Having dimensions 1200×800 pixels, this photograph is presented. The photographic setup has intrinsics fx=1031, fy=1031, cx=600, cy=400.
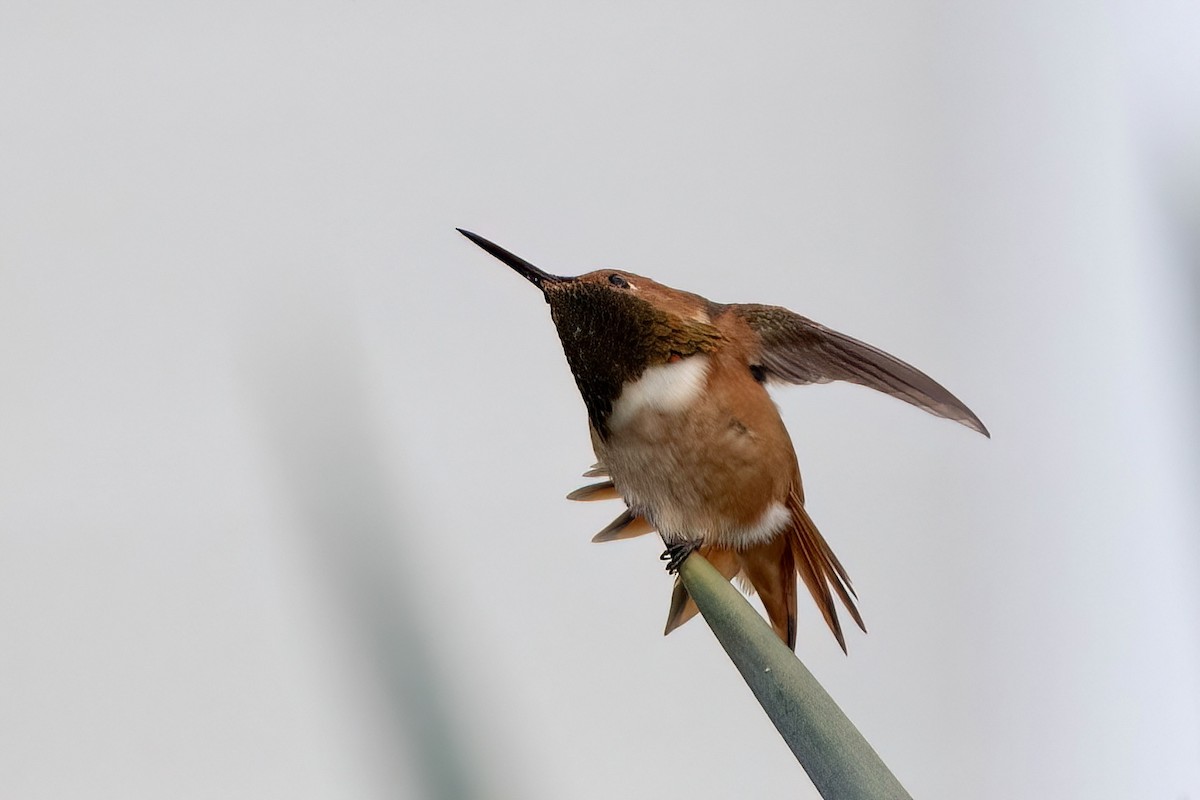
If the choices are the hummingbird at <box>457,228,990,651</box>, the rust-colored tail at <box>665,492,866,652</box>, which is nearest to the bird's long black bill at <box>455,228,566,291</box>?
the hummingbird at <box>457,228,990,651</box>

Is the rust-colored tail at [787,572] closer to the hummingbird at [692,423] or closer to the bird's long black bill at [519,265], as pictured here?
the hummingbird at [692,423]

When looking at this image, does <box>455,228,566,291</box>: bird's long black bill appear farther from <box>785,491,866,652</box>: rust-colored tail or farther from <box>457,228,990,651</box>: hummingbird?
<box>785,491,866,652</box>: rust-colored tail

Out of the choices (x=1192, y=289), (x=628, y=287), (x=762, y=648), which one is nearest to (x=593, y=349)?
(x=628, y=287)

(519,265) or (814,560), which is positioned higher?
(519,265)

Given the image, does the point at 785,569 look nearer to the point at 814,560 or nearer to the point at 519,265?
the point at 814,560

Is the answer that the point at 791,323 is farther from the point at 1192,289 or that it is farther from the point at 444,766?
the point at 1192,289

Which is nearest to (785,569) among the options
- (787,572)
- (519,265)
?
(787,572)

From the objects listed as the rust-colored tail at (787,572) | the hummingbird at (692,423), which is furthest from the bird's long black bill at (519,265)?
the rust-colored tail at (787,572)

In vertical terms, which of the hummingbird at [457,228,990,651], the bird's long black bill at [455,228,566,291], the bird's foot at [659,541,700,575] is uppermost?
the bird's long black bill at [455,228,566,291]
